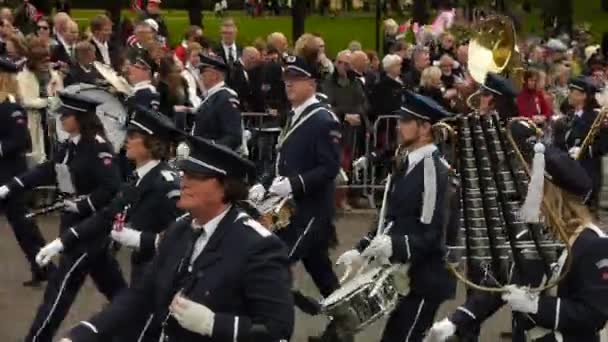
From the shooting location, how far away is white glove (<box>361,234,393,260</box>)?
7.46 meters

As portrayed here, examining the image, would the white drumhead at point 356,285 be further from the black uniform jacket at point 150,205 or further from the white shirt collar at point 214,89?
the white shirt collar at point 214,89

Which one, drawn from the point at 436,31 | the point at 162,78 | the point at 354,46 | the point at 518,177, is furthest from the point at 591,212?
the point at 436,31

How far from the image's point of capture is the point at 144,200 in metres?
7.57

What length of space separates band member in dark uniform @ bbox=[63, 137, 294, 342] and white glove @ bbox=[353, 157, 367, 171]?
8314 millimetres

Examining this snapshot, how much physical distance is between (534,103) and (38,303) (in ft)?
18.5

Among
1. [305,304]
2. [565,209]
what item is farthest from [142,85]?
[565,209]

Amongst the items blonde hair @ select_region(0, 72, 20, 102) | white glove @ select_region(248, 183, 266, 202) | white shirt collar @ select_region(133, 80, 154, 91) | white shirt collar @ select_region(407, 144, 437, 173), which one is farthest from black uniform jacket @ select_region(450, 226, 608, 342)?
white shirt collar @ select_region(133, 80, 154, 91)

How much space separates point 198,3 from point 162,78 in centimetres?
1809

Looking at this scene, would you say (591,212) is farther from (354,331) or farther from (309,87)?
(309,87)

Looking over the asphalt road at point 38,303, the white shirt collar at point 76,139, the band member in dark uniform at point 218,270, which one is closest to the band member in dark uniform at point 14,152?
the asphalt road at point 38,303

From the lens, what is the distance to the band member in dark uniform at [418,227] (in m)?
7.55

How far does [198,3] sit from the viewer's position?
3128 centimetres

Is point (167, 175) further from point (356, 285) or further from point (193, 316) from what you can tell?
point (193, 316)

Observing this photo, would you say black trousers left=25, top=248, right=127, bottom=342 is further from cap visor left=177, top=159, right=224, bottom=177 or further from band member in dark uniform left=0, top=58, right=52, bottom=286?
cap visor left=177, top=159, right=224, bottom=177
